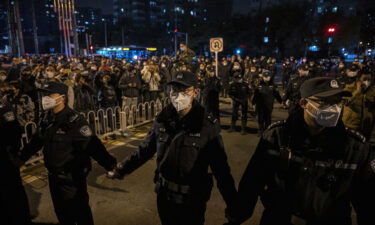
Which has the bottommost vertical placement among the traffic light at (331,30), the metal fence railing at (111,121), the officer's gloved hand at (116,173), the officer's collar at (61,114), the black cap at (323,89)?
the metal fence railing at (111,121)

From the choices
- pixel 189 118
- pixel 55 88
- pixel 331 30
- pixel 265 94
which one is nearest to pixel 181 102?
pixel 189 118

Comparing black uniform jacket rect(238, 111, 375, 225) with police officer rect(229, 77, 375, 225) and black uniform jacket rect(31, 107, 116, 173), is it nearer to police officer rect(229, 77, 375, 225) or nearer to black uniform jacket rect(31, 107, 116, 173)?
police officer rect(229, 77, 375, 225)

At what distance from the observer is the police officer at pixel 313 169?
2270mm

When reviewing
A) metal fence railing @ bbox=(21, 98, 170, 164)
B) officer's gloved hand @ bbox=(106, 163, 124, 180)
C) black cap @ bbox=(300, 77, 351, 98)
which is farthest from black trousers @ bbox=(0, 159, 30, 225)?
metal fence railing @ bbox=(21, 98, 170, 164)

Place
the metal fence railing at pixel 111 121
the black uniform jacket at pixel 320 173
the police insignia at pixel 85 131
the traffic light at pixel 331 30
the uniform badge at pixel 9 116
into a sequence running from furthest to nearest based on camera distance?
the traffic light at pixel 331 30, the metal fence railing at pixel 111 121, the uniform badge at pixel 9 116, the police insignia at pixel 85 131, the black uniform jacket at pixel 320 173

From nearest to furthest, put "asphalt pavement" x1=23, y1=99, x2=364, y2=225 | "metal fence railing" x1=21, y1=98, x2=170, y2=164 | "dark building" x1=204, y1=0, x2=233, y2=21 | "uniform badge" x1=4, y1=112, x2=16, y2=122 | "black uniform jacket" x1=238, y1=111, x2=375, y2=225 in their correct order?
"black uniform jacket" x1=238, y1=111, x2=375, y2=225 → "uniform badge" x1=4, y1=112, x2=16, y2=122 → "asphalt pavement" x1=23, y1=99, x2=364, y2=225 → "metal fence railing" x1=21, y1=98, x2=170, y2=164 → "dark building" x1=204, y1=0, x2=233, y2=21

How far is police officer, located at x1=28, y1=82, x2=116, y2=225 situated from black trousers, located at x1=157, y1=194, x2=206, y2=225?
978 millimetres

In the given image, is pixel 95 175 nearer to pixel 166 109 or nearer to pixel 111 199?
pixel 111 199

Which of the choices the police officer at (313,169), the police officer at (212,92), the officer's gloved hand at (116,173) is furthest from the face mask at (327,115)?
the police officer at (212,92)

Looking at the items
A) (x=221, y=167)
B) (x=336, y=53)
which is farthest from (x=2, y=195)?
(x=336, y=53)

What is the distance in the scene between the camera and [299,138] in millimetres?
2365

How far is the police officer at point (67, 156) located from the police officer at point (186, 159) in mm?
1015

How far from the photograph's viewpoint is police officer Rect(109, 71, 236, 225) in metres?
2.90

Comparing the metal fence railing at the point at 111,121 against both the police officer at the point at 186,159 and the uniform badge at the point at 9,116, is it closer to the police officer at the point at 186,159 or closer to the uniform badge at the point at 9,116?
the uniform badge at the point at 9,116
